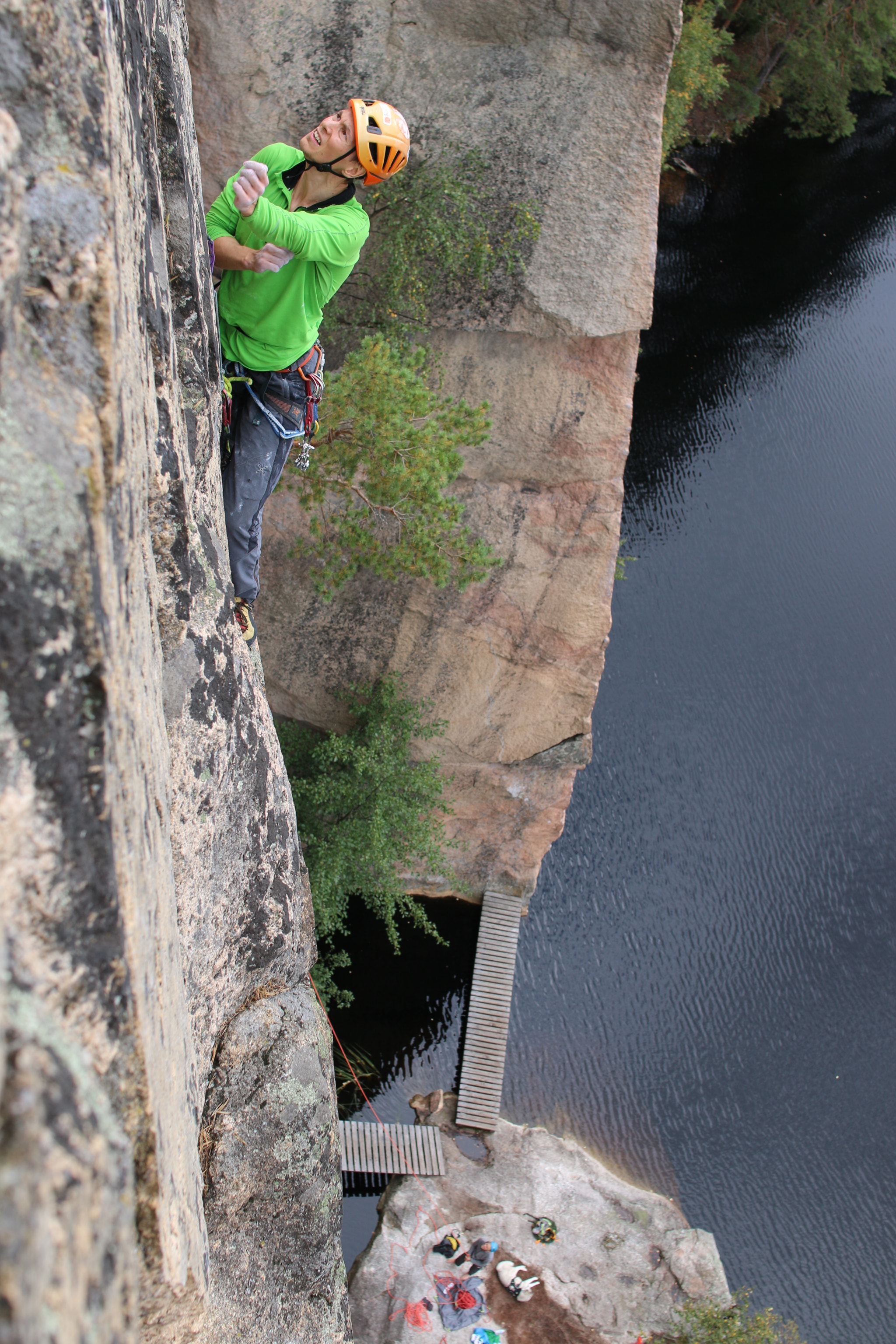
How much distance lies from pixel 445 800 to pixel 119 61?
932cm

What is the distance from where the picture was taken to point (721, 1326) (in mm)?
8781

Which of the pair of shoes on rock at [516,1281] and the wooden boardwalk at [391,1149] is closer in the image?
the pair of shoes on rock at [516,1281]

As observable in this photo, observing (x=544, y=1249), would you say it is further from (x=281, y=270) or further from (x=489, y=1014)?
(x=281, y=270)

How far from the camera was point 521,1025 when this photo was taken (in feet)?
40.1

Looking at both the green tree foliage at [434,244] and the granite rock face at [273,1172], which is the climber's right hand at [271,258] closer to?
the granite rock face at [273,1172]

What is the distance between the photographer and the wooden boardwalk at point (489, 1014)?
1112 cm

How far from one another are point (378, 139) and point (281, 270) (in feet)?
2.34

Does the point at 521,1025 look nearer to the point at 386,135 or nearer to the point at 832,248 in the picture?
the point at 386,135

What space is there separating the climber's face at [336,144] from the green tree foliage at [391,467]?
3.03m

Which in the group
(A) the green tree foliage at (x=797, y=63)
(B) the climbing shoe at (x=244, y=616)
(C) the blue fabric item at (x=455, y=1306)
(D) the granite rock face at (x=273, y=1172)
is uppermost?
(A) the green tree foliage at (x=797, y=63)

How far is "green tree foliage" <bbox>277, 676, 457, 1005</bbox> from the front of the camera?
9789mm

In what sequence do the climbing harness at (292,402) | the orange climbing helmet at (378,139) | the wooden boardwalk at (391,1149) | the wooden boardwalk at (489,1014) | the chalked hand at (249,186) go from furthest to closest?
1. the wooden boardwalk at (489,1014)
2. the wooden boardwalk at (391,1149)
3. the climbing harness at (292,402)
4. the orange climbing helmet at (378,139)
5. the chalked hand at (249,186)

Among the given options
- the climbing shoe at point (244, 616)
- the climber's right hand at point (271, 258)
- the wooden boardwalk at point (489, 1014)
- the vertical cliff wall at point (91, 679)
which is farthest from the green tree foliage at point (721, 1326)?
the climber's right hand at point (271, 258)

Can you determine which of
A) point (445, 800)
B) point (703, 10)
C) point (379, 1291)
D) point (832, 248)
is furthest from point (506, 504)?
point (832, 248)
